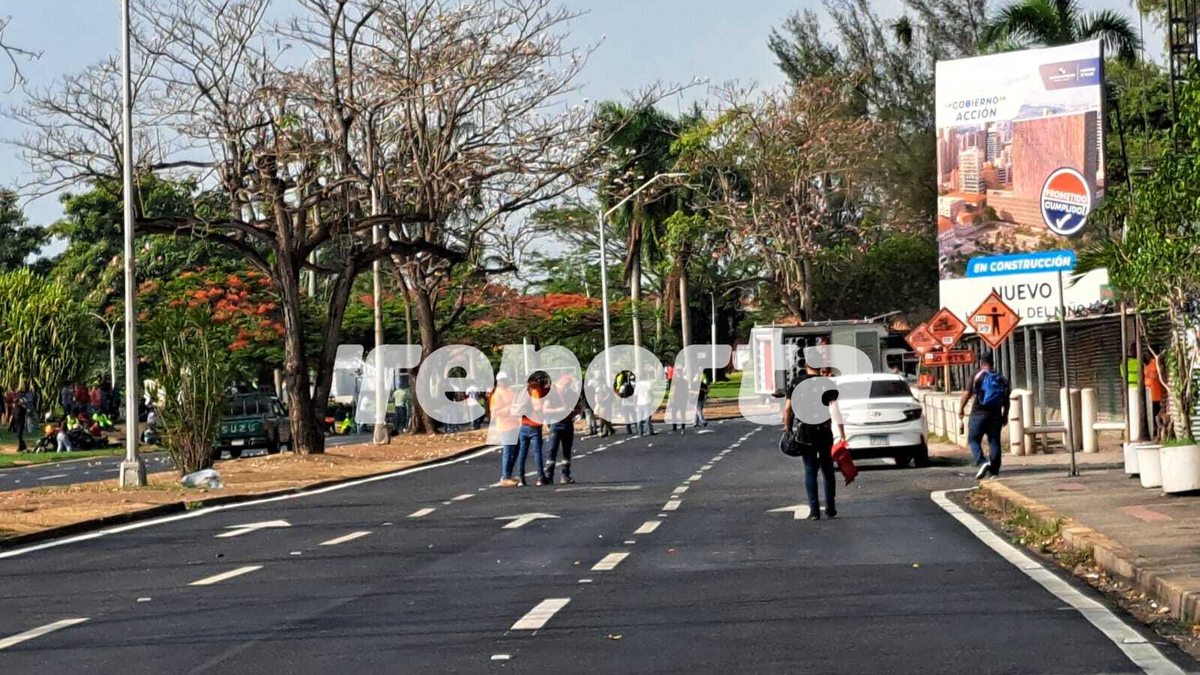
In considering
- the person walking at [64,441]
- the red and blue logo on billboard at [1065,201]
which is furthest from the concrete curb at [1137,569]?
the person walking at [64,441]

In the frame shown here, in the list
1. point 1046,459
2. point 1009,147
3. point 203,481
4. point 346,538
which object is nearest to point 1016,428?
point 1046,459

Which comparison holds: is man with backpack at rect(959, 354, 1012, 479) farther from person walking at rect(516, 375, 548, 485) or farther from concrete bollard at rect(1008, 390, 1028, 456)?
person walking at rect(516, 375, 548, 485)

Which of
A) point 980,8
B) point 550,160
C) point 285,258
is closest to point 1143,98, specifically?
point 980,8

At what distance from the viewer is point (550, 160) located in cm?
3950

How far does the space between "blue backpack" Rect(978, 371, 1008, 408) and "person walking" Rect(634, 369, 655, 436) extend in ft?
80.2

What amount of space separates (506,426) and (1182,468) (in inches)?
428

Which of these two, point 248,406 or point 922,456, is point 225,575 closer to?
point 922,456

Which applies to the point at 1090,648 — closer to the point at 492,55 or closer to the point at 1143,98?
the point at 492,55

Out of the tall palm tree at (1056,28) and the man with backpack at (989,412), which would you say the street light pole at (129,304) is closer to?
the man with backpack at (989,412)

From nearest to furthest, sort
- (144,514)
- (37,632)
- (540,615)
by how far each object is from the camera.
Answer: (37,632) < (540,615) < (144,514)

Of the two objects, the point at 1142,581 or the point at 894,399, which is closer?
the point at 1142,581

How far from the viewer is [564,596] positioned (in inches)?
490

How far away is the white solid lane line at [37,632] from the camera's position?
10.7 metres

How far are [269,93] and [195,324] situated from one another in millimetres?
6568
